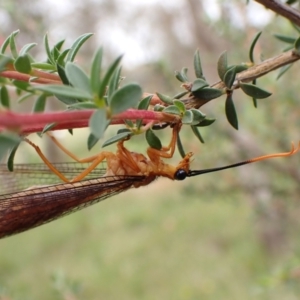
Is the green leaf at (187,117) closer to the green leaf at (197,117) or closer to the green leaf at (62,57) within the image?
the green leaf at (197,117)

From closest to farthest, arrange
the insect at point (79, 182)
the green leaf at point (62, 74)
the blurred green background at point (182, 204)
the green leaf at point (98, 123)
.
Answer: the green leaf at point (98, 123) < the green leaf at point (62, 74) < the insect at point (79, 182) < the blurred green background at point (182, 204)

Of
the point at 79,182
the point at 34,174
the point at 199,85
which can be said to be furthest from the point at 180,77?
the point at 34,174

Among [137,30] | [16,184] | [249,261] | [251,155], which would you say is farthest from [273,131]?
[249,261]

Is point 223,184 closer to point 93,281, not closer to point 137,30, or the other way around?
point 137,30

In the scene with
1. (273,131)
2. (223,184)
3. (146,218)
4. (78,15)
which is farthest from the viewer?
(146,218)

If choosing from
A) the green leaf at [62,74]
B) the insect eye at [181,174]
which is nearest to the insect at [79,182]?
the insect eye at [181,174]

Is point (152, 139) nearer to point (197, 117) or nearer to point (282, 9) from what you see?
point (197, 117)
